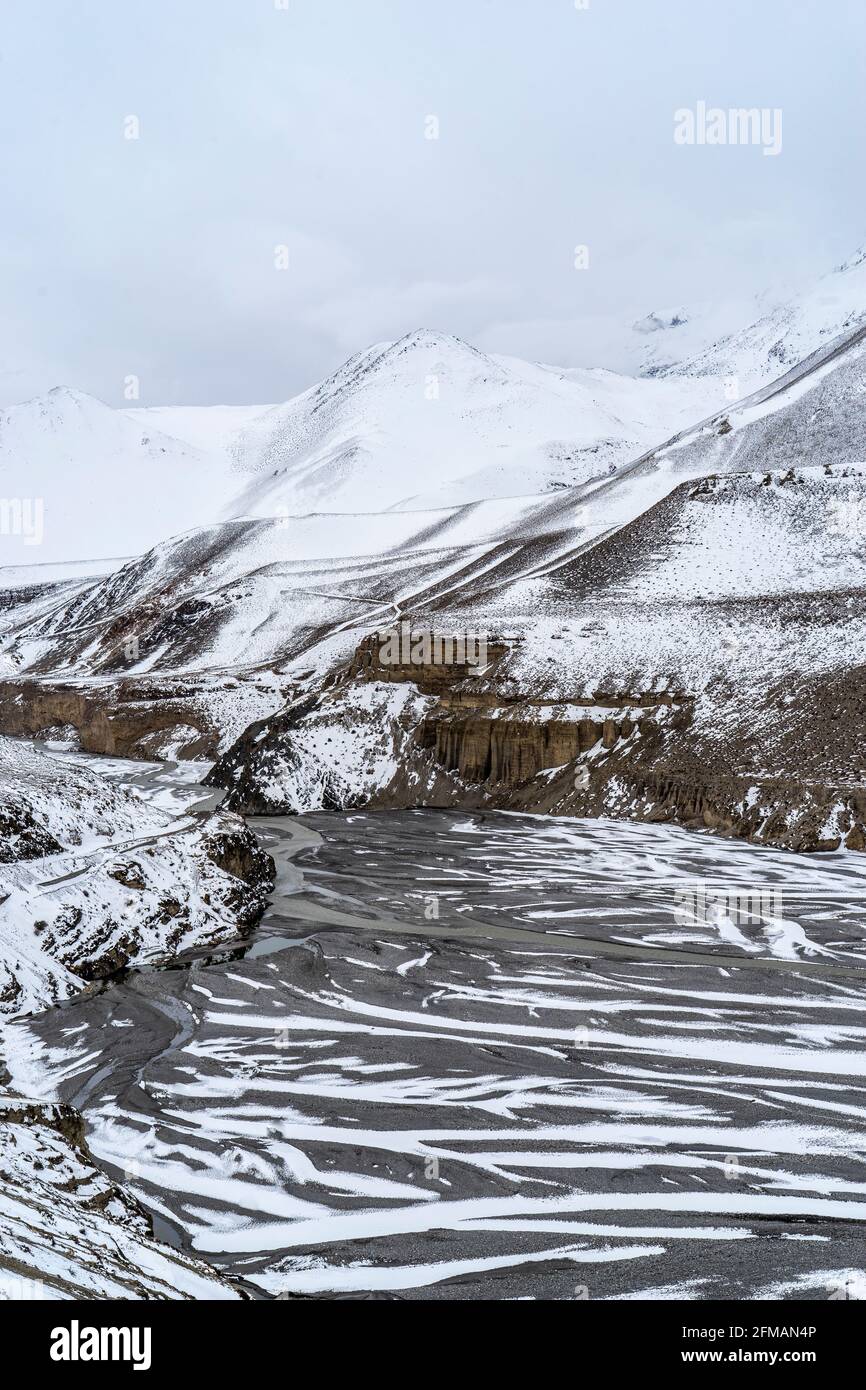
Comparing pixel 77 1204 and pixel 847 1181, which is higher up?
pixel 77 1204

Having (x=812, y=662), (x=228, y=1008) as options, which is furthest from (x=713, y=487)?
(x=228, y=1008)

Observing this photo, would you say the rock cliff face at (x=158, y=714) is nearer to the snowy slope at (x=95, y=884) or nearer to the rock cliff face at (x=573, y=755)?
the rock cliff face at (x=573, y=755)

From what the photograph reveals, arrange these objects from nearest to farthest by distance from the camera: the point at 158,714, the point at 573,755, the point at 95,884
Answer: the point at 95,884 → the point at 573,755 → the point at 158,714

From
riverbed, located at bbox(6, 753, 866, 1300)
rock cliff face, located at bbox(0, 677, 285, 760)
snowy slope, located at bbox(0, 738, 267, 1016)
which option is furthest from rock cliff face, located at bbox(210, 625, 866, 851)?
snowy slope, located at bbox(0, 738, 267, 1016)

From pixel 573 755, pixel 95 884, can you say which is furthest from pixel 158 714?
pixel 95 884

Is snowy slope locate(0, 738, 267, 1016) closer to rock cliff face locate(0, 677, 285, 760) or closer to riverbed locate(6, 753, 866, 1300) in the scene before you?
riverbed locate(6, 753, 866, 1300)

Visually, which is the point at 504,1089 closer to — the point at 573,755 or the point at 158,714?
the point at 573,755

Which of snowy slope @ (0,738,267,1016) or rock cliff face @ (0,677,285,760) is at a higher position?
rock cliff face @ (0,677,285,760)

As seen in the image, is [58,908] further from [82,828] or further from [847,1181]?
[847,1181]
